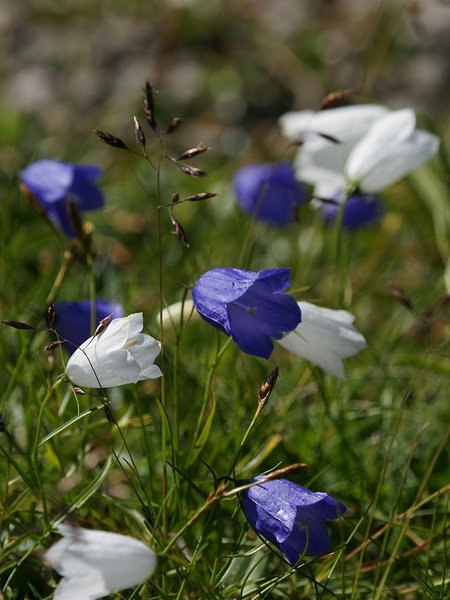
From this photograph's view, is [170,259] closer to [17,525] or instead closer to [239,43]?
[17,525]

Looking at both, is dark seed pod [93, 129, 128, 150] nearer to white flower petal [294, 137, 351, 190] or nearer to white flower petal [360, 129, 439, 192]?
white flower petal [360, 129, 439, 192]

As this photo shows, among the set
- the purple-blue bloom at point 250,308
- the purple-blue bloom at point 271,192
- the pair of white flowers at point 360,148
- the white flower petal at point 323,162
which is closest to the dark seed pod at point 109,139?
the purple-blue bloom at point 250,308

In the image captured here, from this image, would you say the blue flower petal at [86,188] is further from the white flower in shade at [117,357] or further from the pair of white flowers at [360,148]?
the white flower in shade at [117,357]

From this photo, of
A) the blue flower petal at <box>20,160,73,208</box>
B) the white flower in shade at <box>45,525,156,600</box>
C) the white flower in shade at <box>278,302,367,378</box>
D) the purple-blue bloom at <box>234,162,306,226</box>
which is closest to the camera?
the white flower in shade at <box>45,525,156,600</box>

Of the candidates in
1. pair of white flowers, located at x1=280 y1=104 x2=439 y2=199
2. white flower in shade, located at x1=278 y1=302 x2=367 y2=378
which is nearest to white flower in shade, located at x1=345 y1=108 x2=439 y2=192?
pair of white flowers, located at x1=280 y1=104 x2=439 y2=199

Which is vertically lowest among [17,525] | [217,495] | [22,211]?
[22,211]

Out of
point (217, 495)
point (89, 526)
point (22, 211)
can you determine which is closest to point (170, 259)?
point (22, 211)
